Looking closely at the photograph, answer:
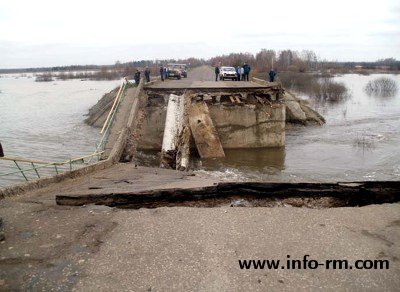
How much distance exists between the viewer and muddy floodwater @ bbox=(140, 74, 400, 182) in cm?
1597

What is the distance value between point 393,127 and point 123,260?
2769 centimetres

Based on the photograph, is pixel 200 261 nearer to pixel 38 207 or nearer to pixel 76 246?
pixel 76 246

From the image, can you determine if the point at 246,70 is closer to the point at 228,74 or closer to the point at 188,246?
the point at 228,74

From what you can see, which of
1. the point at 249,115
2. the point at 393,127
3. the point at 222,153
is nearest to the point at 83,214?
the point at 222,153

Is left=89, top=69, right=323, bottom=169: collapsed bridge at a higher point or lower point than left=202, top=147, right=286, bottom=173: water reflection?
higher

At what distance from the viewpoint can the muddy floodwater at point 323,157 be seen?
52.4ft

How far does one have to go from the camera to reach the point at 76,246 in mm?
5512

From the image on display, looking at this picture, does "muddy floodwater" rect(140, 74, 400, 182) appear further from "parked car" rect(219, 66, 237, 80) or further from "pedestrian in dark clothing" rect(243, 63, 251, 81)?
"parked car" rect(219, 66, 237, 80)

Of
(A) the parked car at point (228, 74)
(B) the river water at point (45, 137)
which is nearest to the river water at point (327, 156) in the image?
(A) the parked car at point (228, 74)

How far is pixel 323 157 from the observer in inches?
750

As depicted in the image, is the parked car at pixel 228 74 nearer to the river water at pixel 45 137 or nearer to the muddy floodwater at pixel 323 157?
the muddy floodwater at pixel 323 157

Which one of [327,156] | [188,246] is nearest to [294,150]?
[327,156]

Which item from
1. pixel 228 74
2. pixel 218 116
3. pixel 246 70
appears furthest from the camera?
pixel 228 74

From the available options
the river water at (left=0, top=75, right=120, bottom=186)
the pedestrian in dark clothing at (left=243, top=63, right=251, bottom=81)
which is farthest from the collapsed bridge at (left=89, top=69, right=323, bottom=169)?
the pedestrian in dark clothing at (left=243, top=63, right=251, bottom=81)
